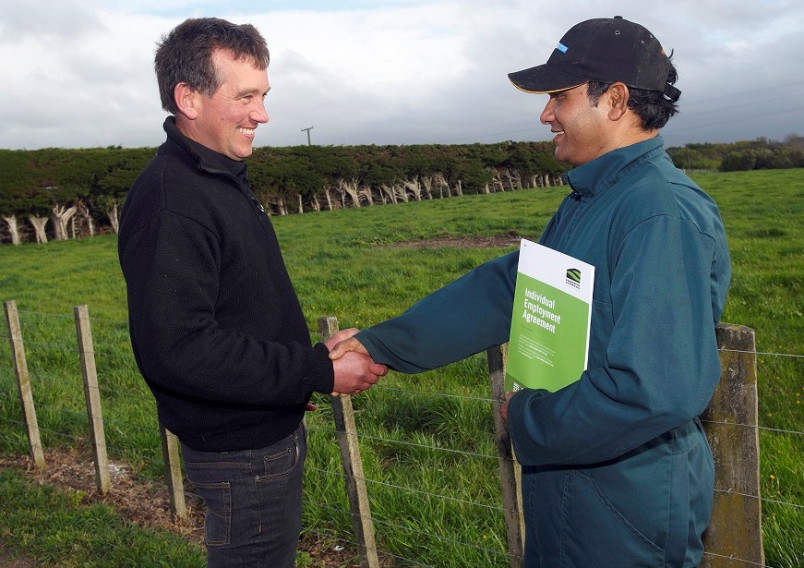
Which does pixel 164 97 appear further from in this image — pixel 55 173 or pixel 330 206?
pixel 330 206

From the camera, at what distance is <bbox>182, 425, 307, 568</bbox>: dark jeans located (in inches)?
91.4

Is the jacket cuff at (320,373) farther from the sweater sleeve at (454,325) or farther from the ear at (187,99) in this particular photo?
the ear at (187,99)

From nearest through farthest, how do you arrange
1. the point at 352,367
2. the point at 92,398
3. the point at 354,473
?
1. the point at 352,367
2. the point at 354,473
3. the point at 92,398

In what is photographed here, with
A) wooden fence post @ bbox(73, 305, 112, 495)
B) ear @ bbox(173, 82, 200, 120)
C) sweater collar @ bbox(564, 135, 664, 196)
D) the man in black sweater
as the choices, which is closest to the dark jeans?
the man in black sweater

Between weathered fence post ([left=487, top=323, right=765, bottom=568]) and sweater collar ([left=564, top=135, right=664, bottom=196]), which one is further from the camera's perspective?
weathered fence post ([left=487, top=323, right=765, bottom=568])

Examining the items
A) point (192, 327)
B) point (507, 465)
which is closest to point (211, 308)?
point (192, 327)

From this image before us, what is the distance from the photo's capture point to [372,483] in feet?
13.5

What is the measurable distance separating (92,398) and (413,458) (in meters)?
2.14

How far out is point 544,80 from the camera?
1927mm

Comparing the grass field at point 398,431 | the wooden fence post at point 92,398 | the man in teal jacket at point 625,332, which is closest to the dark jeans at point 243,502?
the man in teal jacket at point 625,332

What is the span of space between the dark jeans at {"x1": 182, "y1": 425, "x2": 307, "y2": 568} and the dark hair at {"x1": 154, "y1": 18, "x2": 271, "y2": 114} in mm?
1108

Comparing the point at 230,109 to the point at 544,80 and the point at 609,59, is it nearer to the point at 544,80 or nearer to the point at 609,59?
the point at 544,80

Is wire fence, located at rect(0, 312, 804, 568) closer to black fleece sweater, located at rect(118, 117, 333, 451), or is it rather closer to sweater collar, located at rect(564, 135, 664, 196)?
sweater collar, located at rect(564, 135, 664, 196)

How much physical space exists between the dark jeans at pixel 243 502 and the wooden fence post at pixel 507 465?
0.83 m
